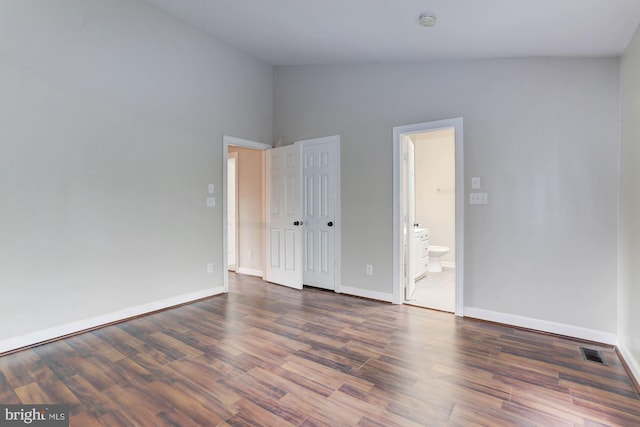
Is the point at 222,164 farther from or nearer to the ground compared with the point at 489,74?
nearer to the ground

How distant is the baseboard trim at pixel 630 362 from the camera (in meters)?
2.13

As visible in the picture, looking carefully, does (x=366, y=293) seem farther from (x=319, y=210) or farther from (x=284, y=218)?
(x=284, y=218)

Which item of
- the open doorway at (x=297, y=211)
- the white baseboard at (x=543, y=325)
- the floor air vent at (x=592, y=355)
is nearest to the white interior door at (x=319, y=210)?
the open doorway at (x=297, y=211)

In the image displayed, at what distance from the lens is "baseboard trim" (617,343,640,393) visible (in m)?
2.13

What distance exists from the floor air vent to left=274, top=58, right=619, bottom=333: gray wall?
0.28 metres

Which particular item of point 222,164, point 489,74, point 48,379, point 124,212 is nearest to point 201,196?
point 222,164

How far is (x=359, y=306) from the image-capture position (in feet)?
12.2

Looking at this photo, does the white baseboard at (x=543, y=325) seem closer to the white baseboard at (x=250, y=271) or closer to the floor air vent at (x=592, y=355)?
the floor air vent at (x=592, y=355)

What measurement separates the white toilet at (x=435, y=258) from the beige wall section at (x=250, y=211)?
2.84 meters

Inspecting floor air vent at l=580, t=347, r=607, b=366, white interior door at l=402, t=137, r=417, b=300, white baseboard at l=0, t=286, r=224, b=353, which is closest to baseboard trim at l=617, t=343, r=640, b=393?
floor air vent at l=580, t=347, r=607, b=366

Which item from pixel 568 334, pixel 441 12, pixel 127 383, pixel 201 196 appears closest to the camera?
pixel 127 383

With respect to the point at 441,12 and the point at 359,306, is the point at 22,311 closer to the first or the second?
the point at 359,306

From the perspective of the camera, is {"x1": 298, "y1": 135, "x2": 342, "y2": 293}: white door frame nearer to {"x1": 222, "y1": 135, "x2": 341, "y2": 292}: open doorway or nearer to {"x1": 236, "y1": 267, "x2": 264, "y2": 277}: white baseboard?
{"x1": 222, "y1": 135, "x2": 341, "y2": 292}: open doorway

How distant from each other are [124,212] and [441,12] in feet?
10.9
